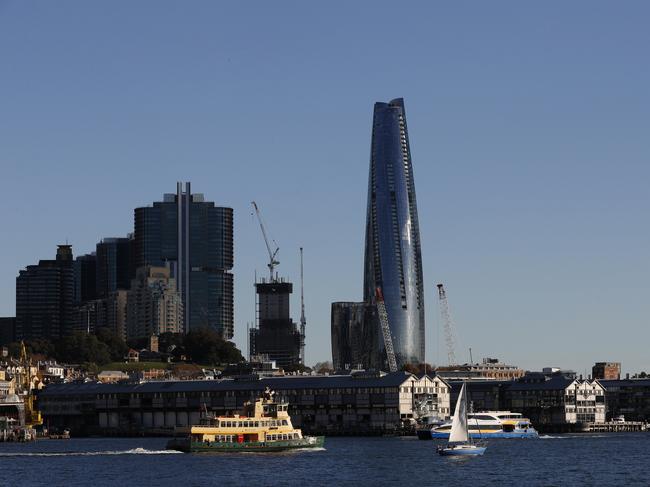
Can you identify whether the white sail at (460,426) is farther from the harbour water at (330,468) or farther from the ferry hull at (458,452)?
the ferry hull at (458,452)

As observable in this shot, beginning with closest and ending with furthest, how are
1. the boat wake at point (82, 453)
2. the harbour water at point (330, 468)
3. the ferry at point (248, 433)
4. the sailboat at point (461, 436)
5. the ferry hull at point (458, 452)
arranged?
the harbour water at point (330, 468) → the ferry at point (248, 433) → the ferry hull at point (458, 452) → the sailboat at point (461, 436) → the boat wake at point (82, 453)

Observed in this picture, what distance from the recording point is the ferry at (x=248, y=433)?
171 metres

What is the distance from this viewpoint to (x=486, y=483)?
13600 centimetres

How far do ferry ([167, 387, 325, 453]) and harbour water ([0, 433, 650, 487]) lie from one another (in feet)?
6.28

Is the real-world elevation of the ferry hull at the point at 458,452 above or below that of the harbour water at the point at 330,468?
above

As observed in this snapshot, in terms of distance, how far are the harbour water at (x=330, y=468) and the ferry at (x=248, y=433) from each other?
1.91m

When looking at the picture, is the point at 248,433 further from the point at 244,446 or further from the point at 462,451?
the point at 462,451

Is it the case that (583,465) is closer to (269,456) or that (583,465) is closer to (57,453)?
(269,456)

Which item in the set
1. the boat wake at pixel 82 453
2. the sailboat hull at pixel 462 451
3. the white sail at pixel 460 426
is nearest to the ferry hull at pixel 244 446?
the boat wake at pixel 82 453

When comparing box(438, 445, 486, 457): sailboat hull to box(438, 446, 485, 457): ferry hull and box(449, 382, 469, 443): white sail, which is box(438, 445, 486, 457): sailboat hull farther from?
box(449, 382, 469, 443): white sail

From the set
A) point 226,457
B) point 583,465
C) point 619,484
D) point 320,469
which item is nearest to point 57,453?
point 226,457

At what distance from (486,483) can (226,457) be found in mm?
38249

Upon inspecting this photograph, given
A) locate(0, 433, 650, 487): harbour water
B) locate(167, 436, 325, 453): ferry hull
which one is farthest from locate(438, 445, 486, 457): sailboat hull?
locate(167, 436, 325, 453): ferry hull

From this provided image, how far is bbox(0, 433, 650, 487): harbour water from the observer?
13712 centimetres
